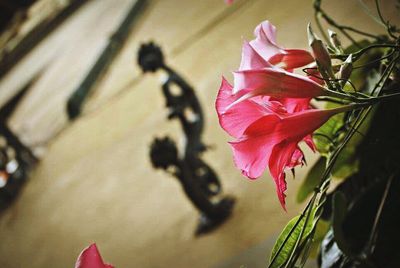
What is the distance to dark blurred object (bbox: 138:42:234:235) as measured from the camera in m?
1.21

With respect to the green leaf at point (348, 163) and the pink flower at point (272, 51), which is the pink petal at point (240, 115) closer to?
the pink flower at point (272, 51)

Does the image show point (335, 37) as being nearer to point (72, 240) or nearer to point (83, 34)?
point (72, 240)

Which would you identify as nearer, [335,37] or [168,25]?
[335,37]

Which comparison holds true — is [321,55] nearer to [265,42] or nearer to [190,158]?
[265,42]

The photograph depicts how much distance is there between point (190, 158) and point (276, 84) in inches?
39.8

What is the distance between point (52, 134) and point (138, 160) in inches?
64.1

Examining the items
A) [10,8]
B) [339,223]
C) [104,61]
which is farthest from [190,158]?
[10,8]

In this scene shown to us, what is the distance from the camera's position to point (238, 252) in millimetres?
1122

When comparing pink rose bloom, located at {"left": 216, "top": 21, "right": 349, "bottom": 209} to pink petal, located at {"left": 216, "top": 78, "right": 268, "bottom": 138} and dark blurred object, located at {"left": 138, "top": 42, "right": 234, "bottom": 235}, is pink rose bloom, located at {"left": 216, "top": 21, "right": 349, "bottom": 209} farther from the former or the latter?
dark blurred object, located at {"left": 138, "top": 42, "right": 234, "bottom": 235}

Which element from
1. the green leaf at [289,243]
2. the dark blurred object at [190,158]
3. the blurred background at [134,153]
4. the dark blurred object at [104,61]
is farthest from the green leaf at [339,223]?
the dark blurred object at [104,61]

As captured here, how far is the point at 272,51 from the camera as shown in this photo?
1.31ft

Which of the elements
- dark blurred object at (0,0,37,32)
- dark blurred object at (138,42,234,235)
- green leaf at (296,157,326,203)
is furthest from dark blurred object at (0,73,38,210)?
dark blurred object at (0,0,37,32)

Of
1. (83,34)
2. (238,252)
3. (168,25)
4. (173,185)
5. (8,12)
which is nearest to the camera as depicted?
(238,252)

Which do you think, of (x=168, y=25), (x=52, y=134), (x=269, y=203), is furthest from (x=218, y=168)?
(x=52, y=134)
